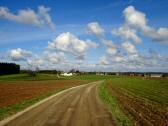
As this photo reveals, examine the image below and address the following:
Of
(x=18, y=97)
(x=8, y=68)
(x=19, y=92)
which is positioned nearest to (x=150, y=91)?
(x=19, y=92)

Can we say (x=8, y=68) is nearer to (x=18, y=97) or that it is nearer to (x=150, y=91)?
(x=150, y=91)

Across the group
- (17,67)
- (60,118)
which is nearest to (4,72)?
(17,67)

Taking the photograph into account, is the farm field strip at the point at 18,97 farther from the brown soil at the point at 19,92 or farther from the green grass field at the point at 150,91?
the green grass field at the point at 150,91

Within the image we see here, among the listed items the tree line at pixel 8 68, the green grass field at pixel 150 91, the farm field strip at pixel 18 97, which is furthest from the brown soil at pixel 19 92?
the tree line at pixel 8 68

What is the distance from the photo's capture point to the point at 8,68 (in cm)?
17588

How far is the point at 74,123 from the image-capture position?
1602 cm

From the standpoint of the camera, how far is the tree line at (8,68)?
17055 centimetres

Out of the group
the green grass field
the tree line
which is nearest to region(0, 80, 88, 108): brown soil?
the green grass field

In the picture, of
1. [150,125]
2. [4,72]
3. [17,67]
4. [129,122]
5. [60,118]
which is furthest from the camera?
[17,67]

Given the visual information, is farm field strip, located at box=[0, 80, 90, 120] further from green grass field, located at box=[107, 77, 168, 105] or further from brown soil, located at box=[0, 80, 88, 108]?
green grass field, located at box=[107, 77, 168, 105]

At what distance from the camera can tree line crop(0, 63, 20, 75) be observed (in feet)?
560

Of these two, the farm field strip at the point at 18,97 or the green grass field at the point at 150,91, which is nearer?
the farm field strip at the point at 18,97

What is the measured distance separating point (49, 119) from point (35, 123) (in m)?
1.63

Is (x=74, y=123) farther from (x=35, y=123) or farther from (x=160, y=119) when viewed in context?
(x=160, y=119)
